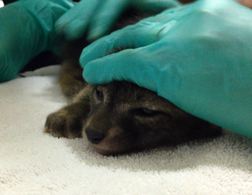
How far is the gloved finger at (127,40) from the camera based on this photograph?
1.31m

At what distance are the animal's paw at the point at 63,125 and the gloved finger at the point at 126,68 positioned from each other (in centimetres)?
19

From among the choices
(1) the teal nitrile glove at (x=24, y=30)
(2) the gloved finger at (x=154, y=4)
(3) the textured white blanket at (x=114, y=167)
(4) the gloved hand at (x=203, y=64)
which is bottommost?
(1) the teal nitrile glove at (x=24, y=30)

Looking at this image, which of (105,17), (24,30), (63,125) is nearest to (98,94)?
(63,125)

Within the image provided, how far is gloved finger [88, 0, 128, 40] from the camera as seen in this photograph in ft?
5.55

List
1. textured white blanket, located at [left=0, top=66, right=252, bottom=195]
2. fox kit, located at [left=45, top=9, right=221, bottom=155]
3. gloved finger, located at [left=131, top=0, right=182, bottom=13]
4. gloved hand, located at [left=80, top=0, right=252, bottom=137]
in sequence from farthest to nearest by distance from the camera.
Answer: gloved finger, located at [left=131, top=0, right=182, bottom=13], fox kit, located at [left=45, top=9, right=221, bottom=155], gloved hand, located at [left=80, top=0, right=252, bottom=137], textured white blanket, located at [left=0, top=66, right=252, bottom=195]

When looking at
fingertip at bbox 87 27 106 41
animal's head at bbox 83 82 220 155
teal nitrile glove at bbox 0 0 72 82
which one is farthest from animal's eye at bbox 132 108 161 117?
teal nitrile glove at bbox 0 0 72 82

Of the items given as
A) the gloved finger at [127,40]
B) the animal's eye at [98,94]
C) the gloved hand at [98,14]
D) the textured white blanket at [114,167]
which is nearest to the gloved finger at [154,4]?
the gloved hand at [98,14]

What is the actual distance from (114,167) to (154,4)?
722 millimetres

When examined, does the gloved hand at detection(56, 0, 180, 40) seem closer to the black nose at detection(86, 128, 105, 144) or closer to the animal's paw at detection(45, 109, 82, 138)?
the animal's paw at detection(45, 109, 82, 138)

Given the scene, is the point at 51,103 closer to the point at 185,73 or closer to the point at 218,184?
the point at 185,73

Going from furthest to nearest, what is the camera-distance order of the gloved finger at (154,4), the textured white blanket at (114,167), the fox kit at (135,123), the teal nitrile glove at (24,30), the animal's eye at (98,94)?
the teal nitrile glove at (24,30) < the gloved finger at (154,4) < the animal's eye at (98,94) < the fox kit at (135,123) < the textured white blanket at (114,167)

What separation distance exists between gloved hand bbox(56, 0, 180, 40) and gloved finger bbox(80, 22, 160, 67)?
0.91 ft

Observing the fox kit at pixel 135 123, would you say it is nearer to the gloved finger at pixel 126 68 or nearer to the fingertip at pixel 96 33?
the gloved finger at pixel 126 68

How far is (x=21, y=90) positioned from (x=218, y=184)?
Answer: 1001 millimetres
